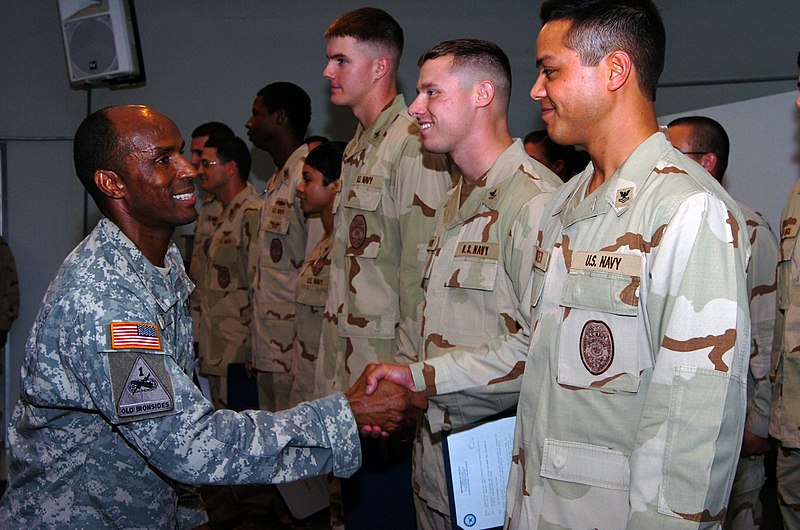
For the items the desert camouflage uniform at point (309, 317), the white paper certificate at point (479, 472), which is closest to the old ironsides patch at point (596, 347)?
the white paper certificate at point (479, 472)

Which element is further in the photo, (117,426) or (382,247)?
(382,247)

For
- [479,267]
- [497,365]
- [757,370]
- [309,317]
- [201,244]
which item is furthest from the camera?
[201,244]

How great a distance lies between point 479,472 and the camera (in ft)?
6.40

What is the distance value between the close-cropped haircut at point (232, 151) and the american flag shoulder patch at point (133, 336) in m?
3.42

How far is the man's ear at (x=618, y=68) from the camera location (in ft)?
5.39

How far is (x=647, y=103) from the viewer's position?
1.67 meters

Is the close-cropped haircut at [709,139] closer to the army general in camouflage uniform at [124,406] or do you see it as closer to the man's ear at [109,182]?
the army general in camouflage uniform at [124,406]

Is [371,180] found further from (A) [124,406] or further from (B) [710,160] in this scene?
(A) [124,406]

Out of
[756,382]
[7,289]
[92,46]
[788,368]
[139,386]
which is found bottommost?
[7,289]

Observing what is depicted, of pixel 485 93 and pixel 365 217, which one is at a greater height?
pixel 485 93

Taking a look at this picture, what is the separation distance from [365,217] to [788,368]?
153 centimetres

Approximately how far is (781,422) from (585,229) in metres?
1.36

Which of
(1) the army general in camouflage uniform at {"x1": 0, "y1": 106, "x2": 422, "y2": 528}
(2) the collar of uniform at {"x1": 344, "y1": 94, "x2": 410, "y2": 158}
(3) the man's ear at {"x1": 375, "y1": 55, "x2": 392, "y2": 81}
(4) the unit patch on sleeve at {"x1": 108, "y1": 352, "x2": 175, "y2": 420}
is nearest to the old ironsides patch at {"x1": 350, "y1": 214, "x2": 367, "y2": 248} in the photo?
(2) the collar of uniform at {"x1": 344, "y1": 94, "x2": 410, "y2": 158}

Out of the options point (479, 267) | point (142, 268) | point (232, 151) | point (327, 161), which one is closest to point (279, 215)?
point (327, 161)
